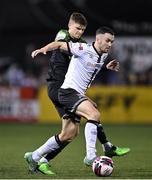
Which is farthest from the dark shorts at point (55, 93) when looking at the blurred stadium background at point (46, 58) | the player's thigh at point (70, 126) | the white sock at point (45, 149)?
the blurred stadium background at point (46, 58)

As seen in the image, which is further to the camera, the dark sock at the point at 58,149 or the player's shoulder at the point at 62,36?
the dark sock at the point at 58,149

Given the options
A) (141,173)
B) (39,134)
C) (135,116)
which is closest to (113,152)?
(141,173)

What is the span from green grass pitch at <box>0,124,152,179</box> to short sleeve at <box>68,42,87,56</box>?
1601 mm

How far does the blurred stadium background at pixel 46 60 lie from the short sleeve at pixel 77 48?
11700mm

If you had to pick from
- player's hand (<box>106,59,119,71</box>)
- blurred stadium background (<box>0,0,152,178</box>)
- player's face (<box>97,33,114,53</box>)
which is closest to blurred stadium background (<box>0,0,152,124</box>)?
blurred stadium background (<box>0,0,152,178</box>)

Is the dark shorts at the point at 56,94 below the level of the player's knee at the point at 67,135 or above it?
above

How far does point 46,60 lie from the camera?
24.6 metres

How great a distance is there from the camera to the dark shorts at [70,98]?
389 inches

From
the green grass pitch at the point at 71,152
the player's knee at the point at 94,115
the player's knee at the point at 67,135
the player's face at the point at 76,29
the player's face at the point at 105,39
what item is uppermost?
the player's face at the point at 76,29

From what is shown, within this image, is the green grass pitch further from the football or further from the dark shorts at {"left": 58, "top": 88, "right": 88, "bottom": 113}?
the dark shorts at {"left": 58, "top": 88, "right": 88, "bottom": 113}

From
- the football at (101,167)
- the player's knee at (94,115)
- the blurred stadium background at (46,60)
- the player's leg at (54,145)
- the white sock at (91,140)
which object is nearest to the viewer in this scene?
the football at (101,167)

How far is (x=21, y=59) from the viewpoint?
24656mm

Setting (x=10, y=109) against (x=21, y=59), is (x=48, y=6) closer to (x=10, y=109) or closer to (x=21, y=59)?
(x=21, y=59)

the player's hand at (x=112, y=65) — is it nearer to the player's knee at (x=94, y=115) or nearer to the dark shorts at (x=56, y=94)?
the player's knee at (x=94, y=115)
